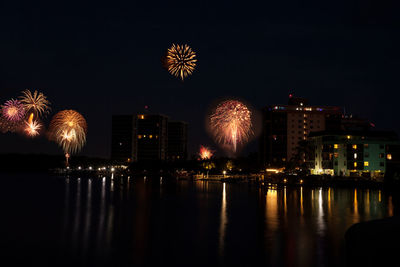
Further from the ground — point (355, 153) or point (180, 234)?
point (355, 153)

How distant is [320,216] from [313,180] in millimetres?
51409

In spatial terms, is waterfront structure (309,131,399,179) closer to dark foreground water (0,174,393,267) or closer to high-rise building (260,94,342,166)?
high-rise building (260,94,342,166)

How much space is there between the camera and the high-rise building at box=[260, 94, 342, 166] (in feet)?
502

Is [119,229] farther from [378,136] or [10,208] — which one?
[378,136]

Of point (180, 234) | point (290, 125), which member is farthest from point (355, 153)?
point (180, 234)

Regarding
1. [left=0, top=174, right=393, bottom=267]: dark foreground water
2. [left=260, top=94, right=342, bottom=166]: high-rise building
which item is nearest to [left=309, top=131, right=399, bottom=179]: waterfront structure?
[left=260, top=94, right=342, bottom=166]: high-rise building

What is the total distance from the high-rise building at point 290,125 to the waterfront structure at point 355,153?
136 feet

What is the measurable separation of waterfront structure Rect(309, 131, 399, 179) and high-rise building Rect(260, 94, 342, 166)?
41.4m

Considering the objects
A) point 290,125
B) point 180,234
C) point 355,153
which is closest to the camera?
point 180,234

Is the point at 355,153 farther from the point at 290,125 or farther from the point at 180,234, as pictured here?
the point at 180,234

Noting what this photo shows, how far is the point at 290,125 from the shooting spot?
15375 centimetres

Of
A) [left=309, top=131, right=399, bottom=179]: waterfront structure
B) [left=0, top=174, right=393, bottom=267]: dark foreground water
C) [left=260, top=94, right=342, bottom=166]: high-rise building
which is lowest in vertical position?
[left=0, top=174, right=393, bottom=267]: dark foreground water

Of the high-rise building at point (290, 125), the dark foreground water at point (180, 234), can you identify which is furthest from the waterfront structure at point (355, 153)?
the dark foreground water at point (180, 234)

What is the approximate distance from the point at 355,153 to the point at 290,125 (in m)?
55.9
